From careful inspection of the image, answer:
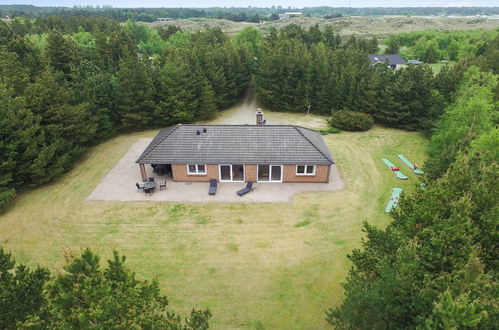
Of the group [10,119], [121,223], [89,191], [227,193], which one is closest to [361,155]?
[227,193]

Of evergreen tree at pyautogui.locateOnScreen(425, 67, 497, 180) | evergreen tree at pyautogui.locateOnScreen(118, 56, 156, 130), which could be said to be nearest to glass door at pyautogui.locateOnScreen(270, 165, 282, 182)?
evergreen tree at pyautogui.locateOnScreen(425, 67, 497, 180)

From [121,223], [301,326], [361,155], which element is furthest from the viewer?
[361,155]

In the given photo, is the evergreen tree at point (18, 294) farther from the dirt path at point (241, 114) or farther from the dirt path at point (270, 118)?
the dirt path at point (241, 114)

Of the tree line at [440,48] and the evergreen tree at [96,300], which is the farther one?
Answer: the tree line at [440,48]

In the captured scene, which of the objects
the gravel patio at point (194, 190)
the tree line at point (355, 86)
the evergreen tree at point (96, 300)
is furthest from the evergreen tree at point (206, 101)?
the evergreen tree at point (96, 300)

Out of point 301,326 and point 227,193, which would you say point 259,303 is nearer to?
point 301,326

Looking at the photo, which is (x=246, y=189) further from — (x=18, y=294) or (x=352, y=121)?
(x=352, y=121)
